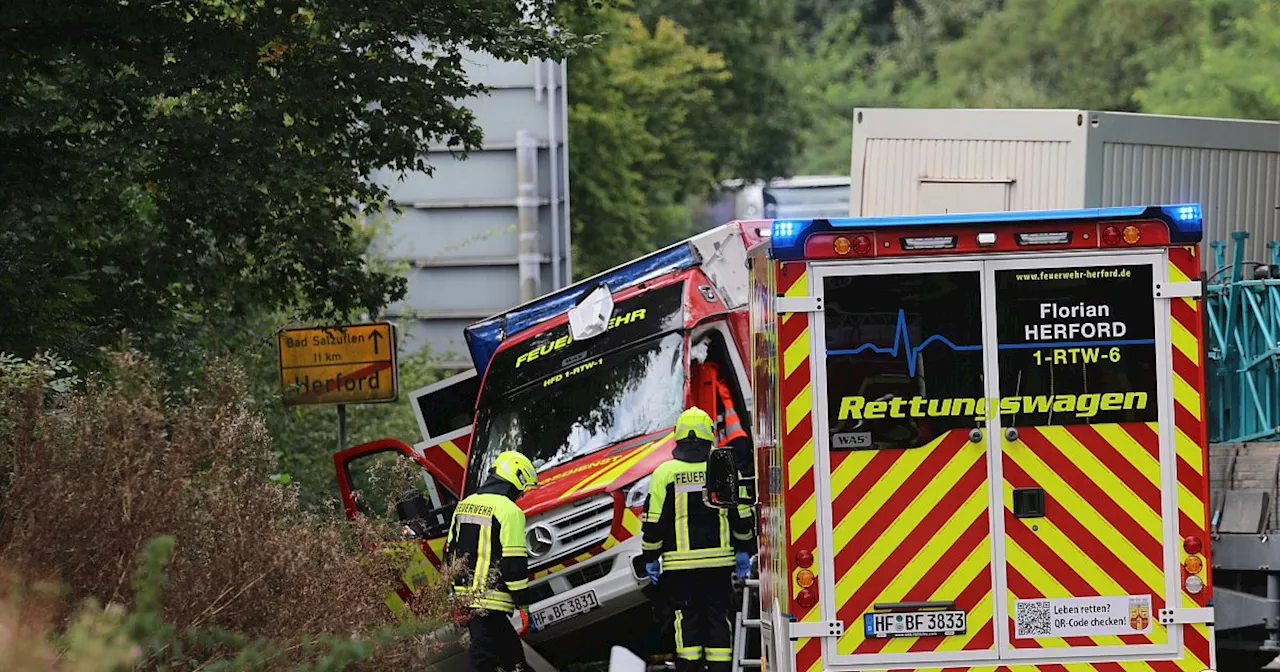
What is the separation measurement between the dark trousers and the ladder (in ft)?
3.88

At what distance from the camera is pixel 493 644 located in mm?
10945

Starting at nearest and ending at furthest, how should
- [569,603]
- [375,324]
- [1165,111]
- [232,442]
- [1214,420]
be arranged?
1. [232,442]
2. [1214,420]
3. [569,603]
4. [375,324]
5. [1165,111]

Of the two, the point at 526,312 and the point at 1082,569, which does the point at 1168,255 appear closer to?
the point at 1082,569

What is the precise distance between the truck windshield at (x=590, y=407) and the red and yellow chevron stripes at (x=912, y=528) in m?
4.50

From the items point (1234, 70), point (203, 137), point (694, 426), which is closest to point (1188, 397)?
point (694, 426)

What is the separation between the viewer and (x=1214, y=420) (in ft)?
34.8

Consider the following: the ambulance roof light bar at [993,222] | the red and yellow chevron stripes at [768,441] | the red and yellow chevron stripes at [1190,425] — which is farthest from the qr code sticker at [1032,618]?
the ambulance roof light bar at [993,222]

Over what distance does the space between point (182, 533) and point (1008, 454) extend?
10.8 ft

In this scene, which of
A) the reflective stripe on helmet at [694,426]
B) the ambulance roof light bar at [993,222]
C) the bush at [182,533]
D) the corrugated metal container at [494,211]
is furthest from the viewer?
the corrugated metal container at [494,211]

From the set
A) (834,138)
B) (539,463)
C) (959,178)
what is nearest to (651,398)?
(539,463)

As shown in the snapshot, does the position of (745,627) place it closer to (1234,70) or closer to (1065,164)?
(1065,164)

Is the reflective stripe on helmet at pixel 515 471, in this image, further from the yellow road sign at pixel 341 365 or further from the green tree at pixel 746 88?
the green tree at pixel 746 88

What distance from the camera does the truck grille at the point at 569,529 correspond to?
1179 centimetres

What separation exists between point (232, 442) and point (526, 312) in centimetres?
667
